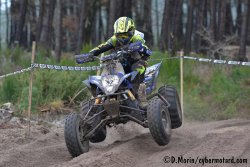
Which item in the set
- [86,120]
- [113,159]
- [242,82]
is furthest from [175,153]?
[242,82]

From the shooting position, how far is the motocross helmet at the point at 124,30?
27.0ft

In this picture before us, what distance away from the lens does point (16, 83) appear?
12633 millimetres

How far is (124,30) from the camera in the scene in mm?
8227

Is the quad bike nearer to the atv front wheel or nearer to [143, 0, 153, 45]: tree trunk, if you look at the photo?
the atv front wheel

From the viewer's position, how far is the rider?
27.0 ft

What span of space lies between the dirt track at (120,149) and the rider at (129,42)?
1022 mm

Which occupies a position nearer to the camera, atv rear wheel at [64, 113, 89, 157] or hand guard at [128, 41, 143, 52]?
atv rear wheel at [64, 113, 89, 157]

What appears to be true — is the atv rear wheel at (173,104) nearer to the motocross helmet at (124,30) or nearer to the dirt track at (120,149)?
the dirt track at (120,149)

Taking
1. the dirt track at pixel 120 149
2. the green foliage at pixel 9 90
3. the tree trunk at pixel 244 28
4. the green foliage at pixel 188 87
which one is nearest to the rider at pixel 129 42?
the dirt track at pixel 120 149

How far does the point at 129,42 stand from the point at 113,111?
1.34 metres

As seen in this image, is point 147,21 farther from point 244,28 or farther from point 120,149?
point 120,149

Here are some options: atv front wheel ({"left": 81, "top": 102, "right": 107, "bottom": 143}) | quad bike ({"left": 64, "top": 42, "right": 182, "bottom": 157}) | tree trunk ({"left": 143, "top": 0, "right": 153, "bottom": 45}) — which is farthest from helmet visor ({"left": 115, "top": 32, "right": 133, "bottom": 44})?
tree trunk ({"left": 143, "top": 0, "right": 153, "bottom": 45})

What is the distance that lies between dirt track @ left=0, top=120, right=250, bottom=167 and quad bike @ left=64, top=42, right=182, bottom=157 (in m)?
0.27

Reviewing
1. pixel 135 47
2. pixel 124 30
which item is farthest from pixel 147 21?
pixel 135 47
